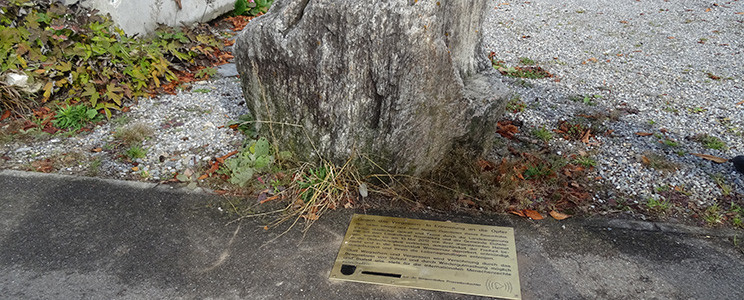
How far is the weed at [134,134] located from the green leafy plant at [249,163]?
973 millimetres

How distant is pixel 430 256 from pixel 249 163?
1.60 metres

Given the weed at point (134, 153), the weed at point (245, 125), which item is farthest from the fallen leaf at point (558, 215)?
the weed at point (134, 153)

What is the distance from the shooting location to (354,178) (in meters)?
3.21

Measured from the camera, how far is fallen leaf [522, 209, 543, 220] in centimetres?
303

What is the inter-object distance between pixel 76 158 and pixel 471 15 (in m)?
3.42

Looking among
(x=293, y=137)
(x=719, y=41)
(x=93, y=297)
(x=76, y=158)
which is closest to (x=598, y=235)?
(x=293, y=137)

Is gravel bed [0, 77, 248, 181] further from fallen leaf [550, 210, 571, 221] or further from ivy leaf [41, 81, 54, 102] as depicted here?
fallen leaf [550, 210, 571, 221]

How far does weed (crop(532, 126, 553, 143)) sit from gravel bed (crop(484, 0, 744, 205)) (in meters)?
0.07

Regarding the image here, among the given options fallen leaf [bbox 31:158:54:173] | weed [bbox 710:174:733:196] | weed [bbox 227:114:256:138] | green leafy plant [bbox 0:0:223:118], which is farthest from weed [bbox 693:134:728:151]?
fallen leaf [bbox 31:158:54:173]

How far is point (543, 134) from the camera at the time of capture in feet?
13.3

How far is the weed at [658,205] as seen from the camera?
3113 millimetres

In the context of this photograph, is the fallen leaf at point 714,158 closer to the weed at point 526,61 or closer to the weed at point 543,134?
the weed at point 543,134

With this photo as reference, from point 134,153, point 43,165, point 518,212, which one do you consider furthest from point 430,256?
point 43,165

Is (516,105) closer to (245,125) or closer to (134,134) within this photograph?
(245,125)
